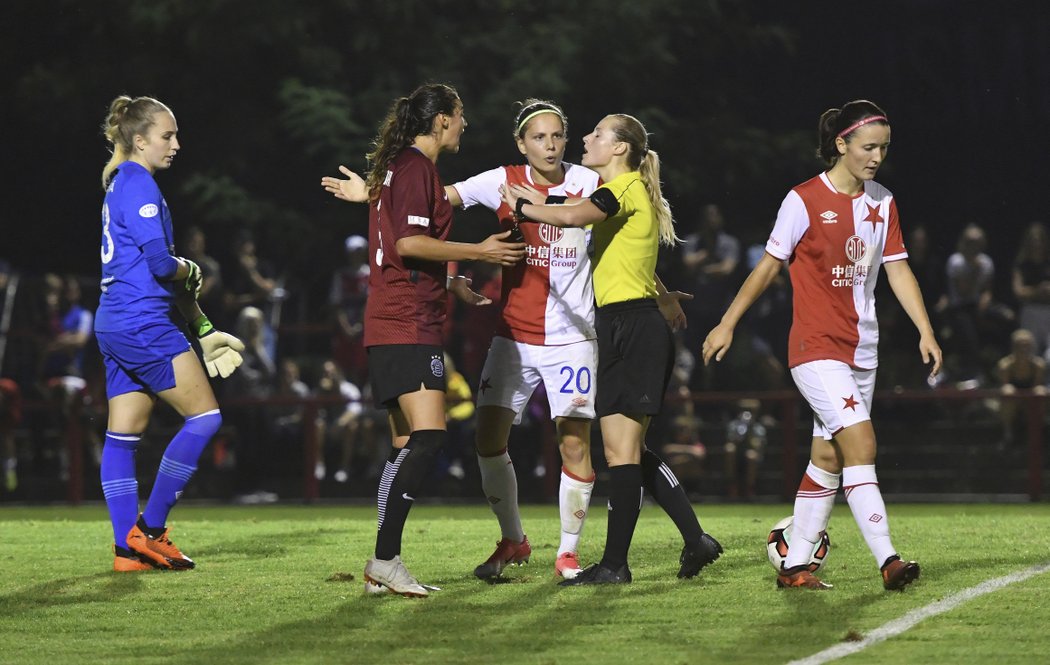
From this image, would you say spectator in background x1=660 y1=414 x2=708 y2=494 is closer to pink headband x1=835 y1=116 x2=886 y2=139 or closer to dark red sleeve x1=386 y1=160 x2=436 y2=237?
pink headband x1=835 y1=116 x2=886 y2=139

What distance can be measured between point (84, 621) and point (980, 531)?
19.3 feet

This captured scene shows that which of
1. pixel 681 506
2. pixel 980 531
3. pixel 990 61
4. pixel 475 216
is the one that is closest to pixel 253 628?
pixel 681 506

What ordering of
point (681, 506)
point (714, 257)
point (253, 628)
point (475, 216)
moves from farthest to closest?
point (475, 216) → point (714, 257) → point (681, 506) → point (253, 628)

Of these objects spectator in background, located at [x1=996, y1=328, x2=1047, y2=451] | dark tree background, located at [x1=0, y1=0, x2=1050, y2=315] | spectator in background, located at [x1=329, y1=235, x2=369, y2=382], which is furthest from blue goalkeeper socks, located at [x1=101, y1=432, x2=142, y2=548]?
dark tree background, located at [x1=0, y1=0, x2=1050, y2=315]

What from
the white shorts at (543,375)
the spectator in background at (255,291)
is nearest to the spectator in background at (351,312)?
the spectator in background at (255,291)

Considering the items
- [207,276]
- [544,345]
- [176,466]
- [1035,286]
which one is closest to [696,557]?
[544,345]

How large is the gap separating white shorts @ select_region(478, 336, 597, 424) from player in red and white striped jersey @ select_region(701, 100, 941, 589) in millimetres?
864

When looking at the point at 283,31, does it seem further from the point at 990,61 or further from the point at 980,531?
the point at 980,531

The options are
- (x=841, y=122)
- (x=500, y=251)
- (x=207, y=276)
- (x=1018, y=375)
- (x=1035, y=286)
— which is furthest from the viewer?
(x=207, y=276)

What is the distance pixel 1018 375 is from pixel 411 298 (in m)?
10.7

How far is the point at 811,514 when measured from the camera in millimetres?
7484

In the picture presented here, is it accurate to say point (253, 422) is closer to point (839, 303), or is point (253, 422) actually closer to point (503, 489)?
point (503, 489)

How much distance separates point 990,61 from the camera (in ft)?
71.8

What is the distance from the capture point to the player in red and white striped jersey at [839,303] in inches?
284
